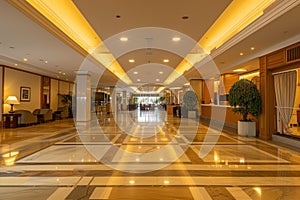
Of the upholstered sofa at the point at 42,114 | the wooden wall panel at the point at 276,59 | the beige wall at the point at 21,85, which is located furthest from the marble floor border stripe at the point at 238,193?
the upholstered sofa at the point at 42,114

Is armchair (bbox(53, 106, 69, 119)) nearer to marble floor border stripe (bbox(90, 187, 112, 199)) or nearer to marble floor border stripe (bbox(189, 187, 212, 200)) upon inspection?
marble floor border stripe (bbox(90, 187, 112, 199))

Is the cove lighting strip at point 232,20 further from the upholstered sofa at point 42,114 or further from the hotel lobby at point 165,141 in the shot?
the upholstered sofa at point 42,114

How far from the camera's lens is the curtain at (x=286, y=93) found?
7.05 metres

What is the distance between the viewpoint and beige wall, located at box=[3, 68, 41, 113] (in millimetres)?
12031

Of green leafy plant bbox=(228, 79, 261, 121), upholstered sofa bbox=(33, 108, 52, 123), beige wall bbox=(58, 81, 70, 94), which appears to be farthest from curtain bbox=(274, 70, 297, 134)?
beige wall bbox=(58, 81, 70, 94)

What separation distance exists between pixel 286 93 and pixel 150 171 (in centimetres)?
526

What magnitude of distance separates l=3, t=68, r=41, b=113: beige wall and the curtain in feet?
38.8

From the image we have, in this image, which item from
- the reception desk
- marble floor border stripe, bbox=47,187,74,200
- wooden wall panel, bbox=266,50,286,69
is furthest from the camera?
the reception desk

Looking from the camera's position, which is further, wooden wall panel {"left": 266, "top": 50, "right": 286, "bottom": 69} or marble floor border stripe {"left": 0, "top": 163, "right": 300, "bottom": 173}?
wooden wall panel {"left": 266, "top": 50, "right": 286, "bottom": 69}

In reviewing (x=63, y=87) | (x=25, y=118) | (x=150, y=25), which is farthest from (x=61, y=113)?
(x=150, y=25)

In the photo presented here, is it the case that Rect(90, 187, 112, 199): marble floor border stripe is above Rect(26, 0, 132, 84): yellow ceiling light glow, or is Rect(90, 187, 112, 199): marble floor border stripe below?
below

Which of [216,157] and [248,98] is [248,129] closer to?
[248,98]

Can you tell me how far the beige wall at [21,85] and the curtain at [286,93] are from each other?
11.8 m

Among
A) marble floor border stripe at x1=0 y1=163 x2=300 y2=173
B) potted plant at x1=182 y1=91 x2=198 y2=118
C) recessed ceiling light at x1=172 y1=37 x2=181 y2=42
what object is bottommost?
marble floor border stripe at x1=0 y1=163 x2=300 y2=173
